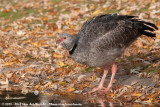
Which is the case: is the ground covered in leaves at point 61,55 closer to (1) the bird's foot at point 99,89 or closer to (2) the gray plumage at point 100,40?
(1) the bird's foot at point 99,89

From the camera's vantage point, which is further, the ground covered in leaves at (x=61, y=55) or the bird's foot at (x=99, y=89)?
the ground covered in leaves at (x=61, y=55)

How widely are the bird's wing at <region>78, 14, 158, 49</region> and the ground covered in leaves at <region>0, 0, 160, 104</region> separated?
1.14m

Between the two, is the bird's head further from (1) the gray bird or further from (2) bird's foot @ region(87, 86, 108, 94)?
(2) bird's foot @ region(87, 86, 108, 94)

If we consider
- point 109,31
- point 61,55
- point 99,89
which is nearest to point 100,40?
point 109,31

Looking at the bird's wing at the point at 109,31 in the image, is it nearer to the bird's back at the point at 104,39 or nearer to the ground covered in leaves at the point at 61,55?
the bird's back at the point at 104,39

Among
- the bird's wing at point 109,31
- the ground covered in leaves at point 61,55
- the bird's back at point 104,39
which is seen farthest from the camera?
the ground covered in leaves at point 61,55

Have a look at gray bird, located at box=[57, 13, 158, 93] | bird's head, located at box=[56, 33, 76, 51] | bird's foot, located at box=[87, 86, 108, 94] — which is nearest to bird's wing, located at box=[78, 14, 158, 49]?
gray bird, located at box=[57, 13, 158, 93]

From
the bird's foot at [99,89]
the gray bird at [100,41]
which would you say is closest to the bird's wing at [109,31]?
the gray bird at [100,41]

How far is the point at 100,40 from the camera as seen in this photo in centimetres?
876

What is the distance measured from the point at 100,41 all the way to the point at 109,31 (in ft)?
1.40

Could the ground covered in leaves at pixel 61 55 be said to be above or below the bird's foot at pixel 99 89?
above

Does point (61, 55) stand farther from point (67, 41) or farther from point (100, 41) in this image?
point (100, 41)

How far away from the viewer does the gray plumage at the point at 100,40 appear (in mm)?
8680

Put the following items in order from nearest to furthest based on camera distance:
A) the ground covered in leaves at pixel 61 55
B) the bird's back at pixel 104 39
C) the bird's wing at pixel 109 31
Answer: the bird's back at pixel 104 39 < the bird's wing at pixel 109 31 < the ground covered in leaves at pixel 61 55
